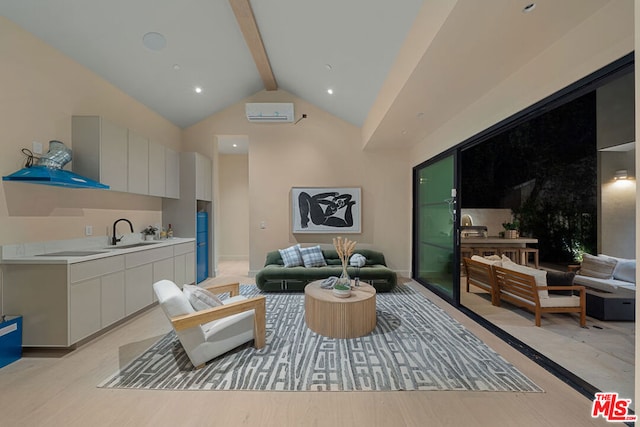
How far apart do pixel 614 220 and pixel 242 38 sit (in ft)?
21.7

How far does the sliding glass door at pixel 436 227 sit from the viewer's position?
360 cm

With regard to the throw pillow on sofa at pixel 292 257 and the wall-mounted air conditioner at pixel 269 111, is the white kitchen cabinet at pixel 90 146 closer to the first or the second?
the wall-mounted air conditioner at pixel 269 111

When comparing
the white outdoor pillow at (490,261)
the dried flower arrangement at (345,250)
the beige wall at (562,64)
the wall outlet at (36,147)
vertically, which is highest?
the beige wall at (562,64)

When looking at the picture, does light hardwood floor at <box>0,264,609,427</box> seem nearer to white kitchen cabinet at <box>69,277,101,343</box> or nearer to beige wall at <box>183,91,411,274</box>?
white kitchen cabinet at <box>69,277,101,343</box>

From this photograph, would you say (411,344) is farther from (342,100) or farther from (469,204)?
(469,204)

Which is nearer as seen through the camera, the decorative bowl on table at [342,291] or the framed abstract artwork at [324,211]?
the decorative bowl on table at [342,291]

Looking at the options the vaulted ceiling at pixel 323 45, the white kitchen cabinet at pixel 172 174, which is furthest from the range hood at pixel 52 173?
the white kitchen cabinet at pixel 172 174

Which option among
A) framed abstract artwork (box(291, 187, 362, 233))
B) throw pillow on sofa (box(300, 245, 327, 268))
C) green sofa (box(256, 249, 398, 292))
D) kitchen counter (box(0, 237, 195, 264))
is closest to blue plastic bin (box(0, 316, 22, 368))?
kitchen counter (box(0, 237, 195, 264))

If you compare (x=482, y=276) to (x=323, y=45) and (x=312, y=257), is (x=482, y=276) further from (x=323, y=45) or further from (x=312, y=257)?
(x=323, y=45)

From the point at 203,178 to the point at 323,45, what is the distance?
3310 mm

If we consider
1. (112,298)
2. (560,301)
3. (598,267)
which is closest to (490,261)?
(560,301)

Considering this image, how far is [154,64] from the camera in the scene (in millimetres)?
3482

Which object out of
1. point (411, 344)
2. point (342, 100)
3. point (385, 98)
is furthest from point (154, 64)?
point (411, 344)

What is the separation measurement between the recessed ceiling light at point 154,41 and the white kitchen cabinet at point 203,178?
1.83 m
